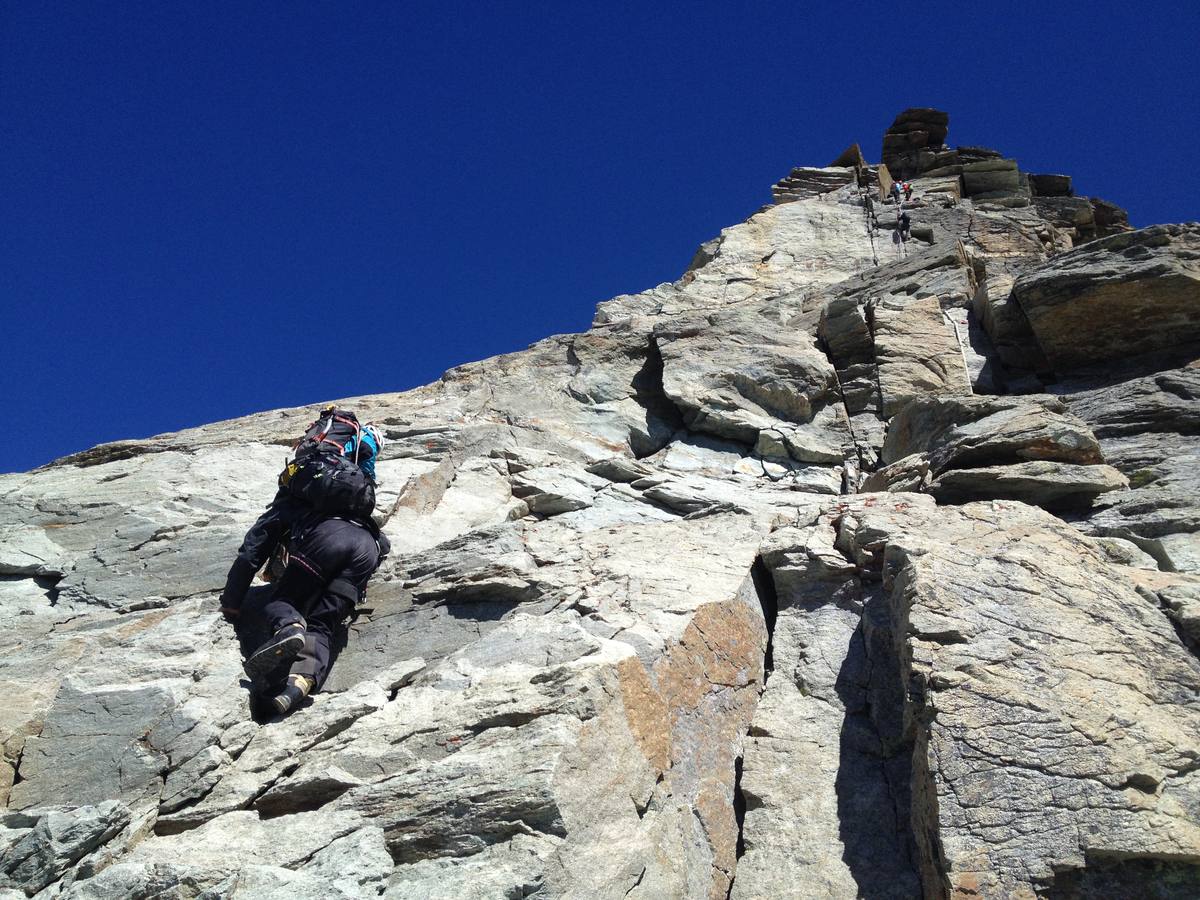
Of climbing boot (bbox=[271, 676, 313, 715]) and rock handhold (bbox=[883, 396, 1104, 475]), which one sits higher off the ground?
rock handhold (bbox=[883, 396, 1104, 475])

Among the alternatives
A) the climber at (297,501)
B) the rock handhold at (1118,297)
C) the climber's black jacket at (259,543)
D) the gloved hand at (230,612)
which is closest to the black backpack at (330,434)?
the climber at (297,501)

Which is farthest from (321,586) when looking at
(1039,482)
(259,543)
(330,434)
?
(1039,482)

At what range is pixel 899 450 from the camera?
12.0 m

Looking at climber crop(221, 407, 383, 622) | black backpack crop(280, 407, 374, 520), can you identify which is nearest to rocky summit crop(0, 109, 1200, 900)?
climber crop(221, 407, 383, 622)

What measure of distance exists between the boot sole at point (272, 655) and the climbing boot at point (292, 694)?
0.26 metres

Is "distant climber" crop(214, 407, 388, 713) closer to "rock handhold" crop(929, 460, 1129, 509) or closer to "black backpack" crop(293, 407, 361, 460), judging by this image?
"black backpack" crop(293, 407, 361, 460)

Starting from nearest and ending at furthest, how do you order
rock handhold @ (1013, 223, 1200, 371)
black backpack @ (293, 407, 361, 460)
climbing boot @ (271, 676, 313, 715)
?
1. climbing boot @ (271, 676, 313, 715)
2. black backpack @ (293, 407, 361, 460)
3. rock handhold @ (1013, 223, 1200, 371)

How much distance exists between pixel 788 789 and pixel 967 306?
12013mm

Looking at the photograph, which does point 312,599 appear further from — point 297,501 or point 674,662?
point 674,662

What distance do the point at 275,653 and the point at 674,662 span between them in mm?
3060

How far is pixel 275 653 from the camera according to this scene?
22.0 ft

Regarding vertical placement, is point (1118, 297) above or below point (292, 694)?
above

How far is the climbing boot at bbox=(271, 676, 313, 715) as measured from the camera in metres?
6.84

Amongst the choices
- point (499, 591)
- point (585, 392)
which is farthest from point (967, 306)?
point (499, 591)
